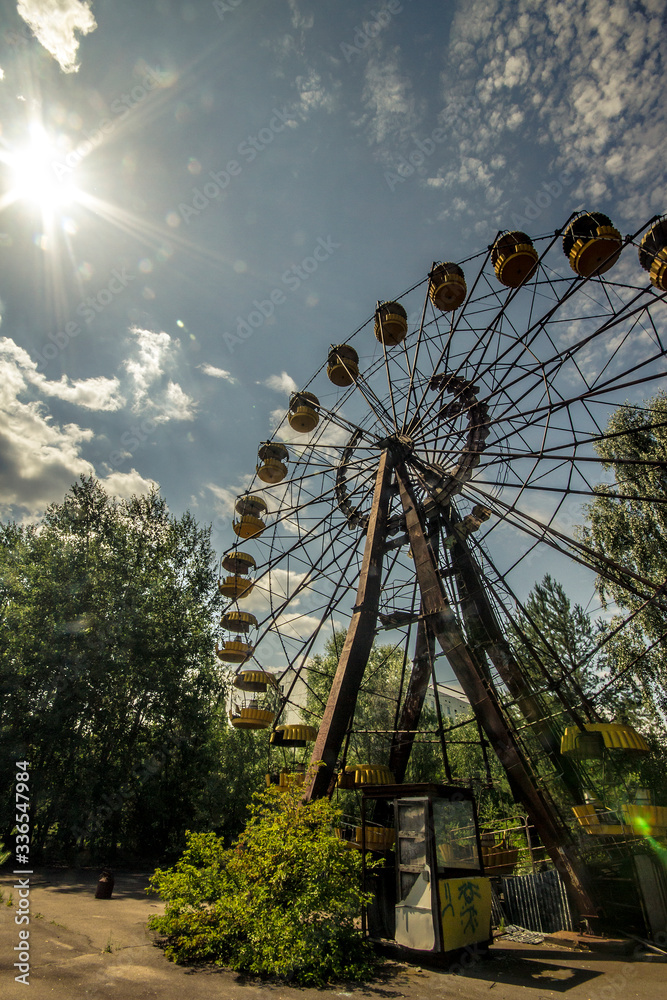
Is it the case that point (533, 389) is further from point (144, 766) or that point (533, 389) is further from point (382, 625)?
point (144, 766)

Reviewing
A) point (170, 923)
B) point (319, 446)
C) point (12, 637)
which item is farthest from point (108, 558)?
point (170, 923)

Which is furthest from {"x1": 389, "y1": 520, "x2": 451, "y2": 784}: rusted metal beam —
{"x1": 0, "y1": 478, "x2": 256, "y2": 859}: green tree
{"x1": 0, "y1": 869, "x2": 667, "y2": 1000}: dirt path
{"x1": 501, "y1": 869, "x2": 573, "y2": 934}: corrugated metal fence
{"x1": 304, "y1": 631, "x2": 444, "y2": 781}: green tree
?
{"x1": 0, "y1": 478, "x2": 256, "y2": 859}: green tree

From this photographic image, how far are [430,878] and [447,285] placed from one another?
13.2m

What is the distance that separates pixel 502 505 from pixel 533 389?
3.12m

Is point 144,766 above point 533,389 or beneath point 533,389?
beneath

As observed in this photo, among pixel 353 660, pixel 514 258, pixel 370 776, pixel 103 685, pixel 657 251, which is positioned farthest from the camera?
pixel 103 685

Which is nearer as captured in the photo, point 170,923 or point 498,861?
point 170,923

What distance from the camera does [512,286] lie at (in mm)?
12141

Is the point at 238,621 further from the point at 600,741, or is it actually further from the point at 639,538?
the point at 639,538

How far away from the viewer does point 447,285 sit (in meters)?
13.2

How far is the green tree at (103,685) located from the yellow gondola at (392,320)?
17.2 meters

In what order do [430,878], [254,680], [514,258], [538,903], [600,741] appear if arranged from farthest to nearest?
1. [254,680]
2. [514,258]
3. [538,903]
4. [600,741]
5. [430,878]

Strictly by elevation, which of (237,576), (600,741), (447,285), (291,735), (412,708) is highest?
(447,285)

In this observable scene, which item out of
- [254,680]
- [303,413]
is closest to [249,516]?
[303,413]
